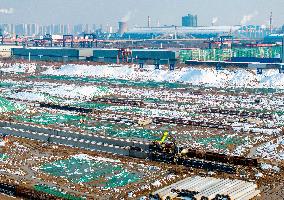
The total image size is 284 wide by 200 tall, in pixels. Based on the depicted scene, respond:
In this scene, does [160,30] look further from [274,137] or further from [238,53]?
[274,137]

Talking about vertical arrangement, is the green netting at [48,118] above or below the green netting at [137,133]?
above

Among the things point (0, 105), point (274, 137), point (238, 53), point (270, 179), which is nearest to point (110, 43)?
point (238, 53)

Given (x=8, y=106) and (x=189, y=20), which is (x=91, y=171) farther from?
(x=189, y=20)

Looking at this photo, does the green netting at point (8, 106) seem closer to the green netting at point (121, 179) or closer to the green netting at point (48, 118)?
the green netting at point (48, 118)

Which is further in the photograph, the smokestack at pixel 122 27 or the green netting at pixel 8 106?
the smokestack at pixel 122 27

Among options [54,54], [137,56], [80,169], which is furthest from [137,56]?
[80,169]

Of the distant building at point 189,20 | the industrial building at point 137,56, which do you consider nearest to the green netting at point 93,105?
the industrial building at point 137,56
